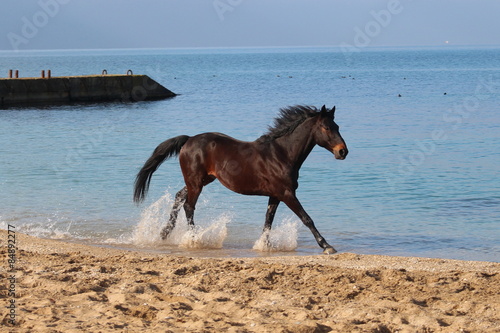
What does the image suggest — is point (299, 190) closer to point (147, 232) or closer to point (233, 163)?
point (147, 232)

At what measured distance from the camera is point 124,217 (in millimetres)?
12320

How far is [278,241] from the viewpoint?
10016mm

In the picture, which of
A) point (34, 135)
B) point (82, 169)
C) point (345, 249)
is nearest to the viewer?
point (345, 249)

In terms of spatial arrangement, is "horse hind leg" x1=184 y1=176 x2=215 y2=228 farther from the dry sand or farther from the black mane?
the dry sand

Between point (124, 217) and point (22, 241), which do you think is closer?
point (22, 241)

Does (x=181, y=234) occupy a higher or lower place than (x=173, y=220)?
lower

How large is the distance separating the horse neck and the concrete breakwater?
31.8 m

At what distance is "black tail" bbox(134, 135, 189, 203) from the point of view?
34.5ft

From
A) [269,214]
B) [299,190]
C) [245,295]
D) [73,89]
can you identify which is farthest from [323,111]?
[73,89]

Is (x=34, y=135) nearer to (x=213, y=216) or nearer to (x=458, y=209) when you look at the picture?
(x=213, y=216)

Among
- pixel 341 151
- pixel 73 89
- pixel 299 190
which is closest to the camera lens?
pixel 341 151

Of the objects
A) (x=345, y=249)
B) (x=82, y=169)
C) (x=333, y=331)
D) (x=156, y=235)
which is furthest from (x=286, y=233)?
(x=82, y=169)

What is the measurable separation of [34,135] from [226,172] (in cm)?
1827

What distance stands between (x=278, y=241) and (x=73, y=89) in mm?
33689
